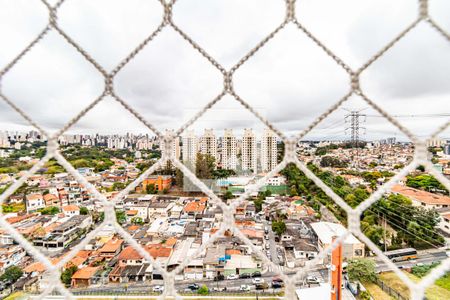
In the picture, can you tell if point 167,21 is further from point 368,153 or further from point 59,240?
point 368,153

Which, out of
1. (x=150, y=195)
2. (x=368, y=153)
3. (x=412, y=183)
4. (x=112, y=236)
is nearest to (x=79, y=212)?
(x=112, y=236)

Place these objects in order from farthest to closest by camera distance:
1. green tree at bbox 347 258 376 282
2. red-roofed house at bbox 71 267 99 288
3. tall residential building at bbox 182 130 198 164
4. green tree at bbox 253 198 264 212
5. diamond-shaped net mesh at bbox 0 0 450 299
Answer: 1. green tree at bbox 253 198 264 212
2. tall residential building at bbox 182 130 198 164
3. red-roofed house at bbox 71 267 99 288
4. green tree at bbox 347 258 376 282
5. diamond-shaped net mesh at bbox 0 0 450 299

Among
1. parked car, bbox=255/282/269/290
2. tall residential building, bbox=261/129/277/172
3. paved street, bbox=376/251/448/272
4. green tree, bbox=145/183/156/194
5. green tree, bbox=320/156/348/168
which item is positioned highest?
tall residential building, bbox=261/129/277/172

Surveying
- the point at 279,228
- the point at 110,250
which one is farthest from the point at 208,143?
the point at 110,250

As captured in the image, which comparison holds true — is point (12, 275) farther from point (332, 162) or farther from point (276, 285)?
point (332, 162)

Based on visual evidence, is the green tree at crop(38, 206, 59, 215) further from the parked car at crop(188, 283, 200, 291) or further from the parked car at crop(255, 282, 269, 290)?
the parked car at crop(255, 282, 269, 290)

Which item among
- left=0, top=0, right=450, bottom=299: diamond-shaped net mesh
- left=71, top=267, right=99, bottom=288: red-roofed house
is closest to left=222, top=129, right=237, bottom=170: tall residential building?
left=71, top=267, right=99, bottom=288: red-roofed house
